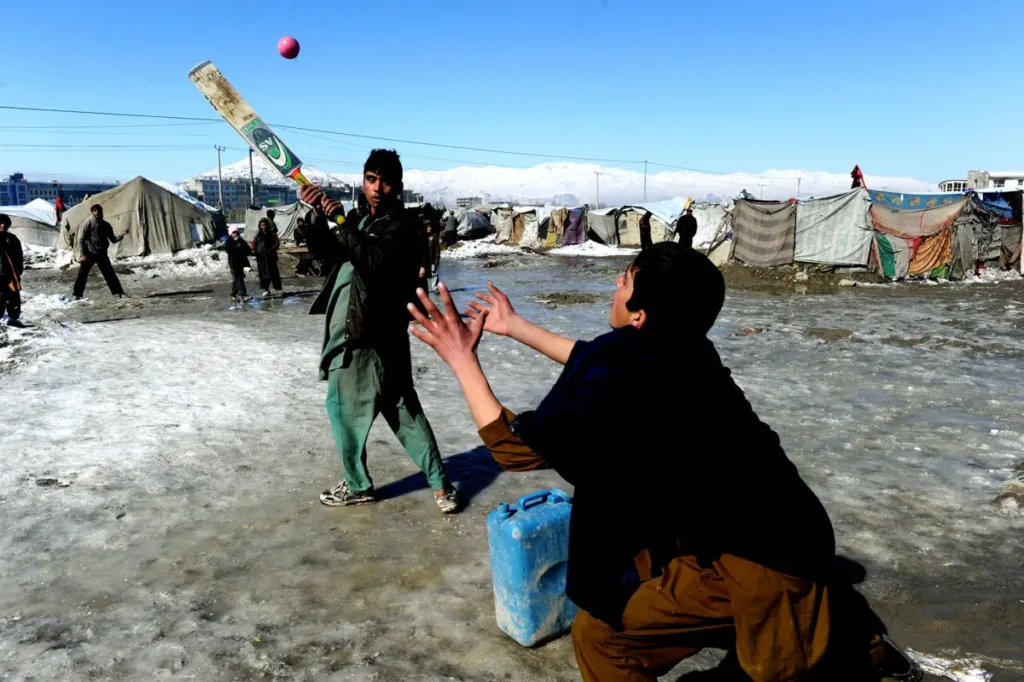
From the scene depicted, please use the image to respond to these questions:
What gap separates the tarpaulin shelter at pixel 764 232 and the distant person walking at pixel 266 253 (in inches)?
511

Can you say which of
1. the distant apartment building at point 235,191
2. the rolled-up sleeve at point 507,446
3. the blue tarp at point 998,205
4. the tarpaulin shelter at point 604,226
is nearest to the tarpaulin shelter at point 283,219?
the tarpaulin shelter at point 604,226

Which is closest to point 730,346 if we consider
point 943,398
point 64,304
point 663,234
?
point 943,398

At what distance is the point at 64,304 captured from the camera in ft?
44.9

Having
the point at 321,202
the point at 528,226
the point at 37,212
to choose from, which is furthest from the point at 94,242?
the point at 528,226

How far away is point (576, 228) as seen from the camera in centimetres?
3538

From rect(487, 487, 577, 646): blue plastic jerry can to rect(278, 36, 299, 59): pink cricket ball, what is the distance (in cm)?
547

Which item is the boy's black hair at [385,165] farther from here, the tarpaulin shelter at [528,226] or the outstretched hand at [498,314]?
the tarpaulin shelter at [528,226]

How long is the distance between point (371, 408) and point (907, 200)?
61.8 feet

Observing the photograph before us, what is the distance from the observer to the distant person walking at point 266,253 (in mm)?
14961

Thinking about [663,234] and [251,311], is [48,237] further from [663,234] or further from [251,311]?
[663,234]

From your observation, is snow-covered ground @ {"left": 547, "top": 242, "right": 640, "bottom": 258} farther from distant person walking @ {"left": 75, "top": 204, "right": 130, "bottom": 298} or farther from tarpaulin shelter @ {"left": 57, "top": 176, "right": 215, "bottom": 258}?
distant person walking @ {"left": 75, "top": 204, "right": 130, "bottom": 298}

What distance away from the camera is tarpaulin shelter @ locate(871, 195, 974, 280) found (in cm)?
1806

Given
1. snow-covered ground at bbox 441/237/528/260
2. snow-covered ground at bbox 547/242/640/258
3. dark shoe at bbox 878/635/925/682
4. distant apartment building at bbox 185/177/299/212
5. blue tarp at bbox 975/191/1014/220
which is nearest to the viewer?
dark shoe at bbox 878/635/925/682

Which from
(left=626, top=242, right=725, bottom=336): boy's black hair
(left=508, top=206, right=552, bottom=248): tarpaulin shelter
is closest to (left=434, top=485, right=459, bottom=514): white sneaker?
(left=626, top=242, right=725, bottom=336): boy's black hair
